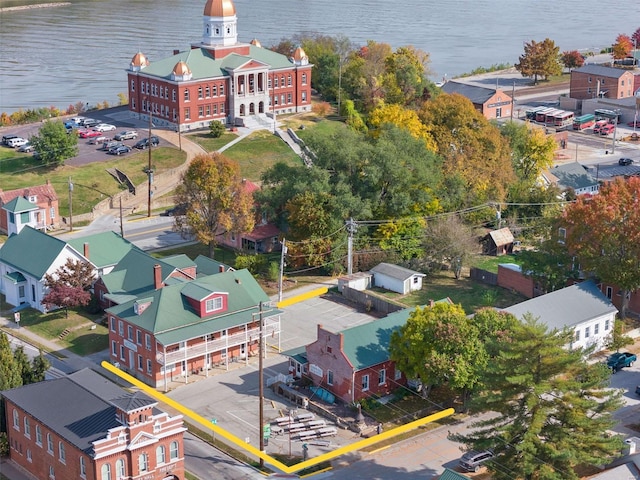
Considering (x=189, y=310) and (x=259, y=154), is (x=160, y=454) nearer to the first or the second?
(x=189, y=310)

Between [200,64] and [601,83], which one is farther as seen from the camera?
[601,83]

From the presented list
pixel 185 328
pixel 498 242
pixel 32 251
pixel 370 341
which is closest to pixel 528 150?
pixel 498 242

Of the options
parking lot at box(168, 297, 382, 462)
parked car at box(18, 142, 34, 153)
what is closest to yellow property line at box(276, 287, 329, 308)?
parking lot at box(168, 297, 382, 462)

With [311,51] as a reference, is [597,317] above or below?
below

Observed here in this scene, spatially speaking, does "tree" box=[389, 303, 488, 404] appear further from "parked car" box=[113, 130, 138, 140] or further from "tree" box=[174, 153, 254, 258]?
"parked car" box=[113, 130, 138, 140]

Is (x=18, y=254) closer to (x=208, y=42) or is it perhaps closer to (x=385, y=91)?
(x=208, y=42)

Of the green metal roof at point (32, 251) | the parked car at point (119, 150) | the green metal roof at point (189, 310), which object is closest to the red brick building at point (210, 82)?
the parked car at point (119, 150)

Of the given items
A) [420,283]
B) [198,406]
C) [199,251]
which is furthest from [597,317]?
[199,251]
